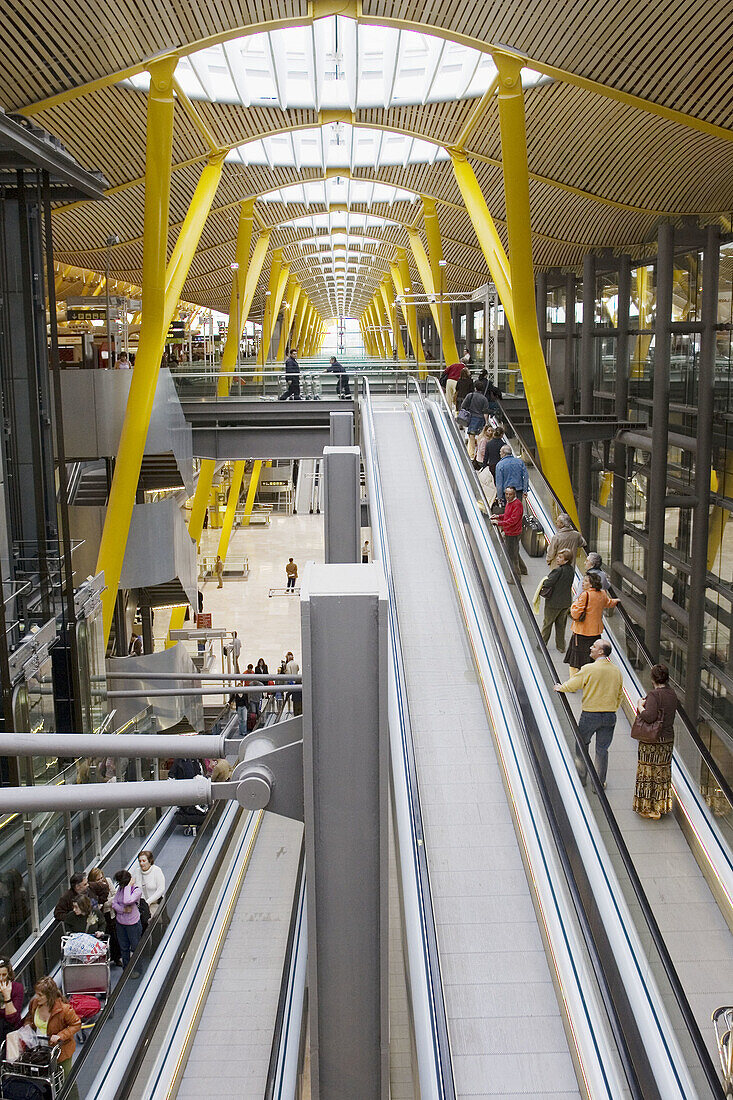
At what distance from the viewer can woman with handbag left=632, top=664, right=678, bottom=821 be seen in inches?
280

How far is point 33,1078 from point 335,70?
2310cm

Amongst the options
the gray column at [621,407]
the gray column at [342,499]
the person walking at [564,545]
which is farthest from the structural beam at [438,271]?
the person walking at [564,545]

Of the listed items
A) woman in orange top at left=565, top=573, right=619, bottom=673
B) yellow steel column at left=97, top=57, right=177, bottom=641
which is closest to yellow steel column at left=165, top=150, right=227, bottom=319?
yellow steel column at left=97, top=57, right=177, bottom=641

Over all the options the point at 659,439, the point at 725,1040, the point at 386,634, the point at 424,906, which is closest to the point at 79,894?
the point at 424,906

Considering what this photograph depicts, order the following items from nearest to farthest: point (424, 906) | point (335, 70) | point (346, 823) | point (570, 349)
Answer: point (346, 823) < point (424, 906) < point (335, 70) < point (570, 349)

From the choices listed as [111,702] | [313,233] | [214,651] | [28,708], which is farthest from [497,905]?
[313,233]

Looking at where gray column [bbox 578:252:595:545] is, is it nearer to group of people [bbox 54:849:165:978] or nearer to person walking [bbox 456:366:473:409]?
person walking [bbox 456:366:473:409]

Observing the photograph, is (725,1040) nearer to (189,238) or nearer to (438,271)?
(189,238)

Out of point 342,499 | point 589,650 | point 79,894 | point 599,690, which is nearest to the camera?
point 599,690

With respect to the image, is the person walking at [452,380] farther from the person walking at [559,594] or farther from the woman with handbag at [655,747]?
the woman with handbag at [655,747]

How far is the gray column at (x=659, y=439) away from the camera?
23.1 m

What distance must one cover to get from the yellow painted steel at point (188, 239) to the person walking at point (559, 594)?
40.7ft

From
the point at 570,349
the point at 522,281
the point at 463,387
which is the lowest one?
the point at 463,387

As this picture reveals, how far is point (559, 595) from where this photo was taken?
949 cm
